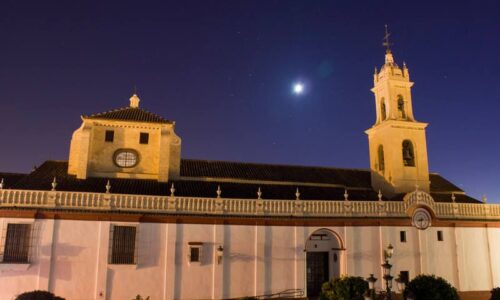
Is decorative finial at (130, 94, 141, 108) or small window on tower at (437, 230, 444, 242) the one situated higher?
decorative finial at (130, 94, 141, 108)

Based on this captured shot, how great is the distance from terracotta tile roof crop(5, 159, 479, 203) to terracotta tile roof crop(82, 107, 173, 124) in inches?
170

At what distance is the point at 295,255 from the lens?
2602 centimetres

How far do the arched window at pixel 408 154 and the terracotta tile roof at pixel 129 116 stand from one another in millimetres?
18936

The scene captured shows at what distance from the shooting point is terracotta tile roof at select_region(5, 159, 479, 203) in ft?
87.3

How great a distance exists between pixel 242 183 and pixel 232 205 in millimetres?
6039

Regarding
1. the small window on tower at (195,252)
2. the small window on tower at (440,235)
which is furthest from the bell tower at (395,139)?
the small window on tower at (195,252)

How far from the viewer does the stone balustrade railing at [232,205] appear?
75.1ft

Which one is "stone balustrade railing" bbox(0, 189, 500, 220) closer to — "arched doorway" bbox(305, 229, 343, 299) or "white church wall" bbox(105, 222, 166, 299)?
"white church wall" bbox(105, 222, 166, 299)

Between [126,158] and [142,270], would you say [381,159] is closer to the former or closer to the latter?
[126,158]

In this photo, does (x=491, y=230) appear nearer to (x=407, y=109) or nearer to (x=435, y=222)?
(x=435, y=222)

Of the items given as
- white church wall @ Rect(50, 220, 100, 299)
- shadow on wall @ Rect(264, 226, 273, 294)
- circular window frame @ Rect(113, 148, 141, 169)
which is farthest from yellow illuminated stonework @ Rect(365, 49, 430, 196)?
white church wall @ Rect(50, 220, 100, 299)

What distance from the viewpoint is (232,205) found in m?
25.6

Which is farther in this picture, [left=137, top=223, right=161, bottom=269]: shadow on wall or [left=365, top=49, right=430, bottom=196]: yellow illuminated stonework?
[left=365, top=49, right=430, bottom=196]: yellow illuminated stonework

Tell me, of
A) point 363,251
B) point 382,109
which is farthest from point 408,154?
point 363,251
